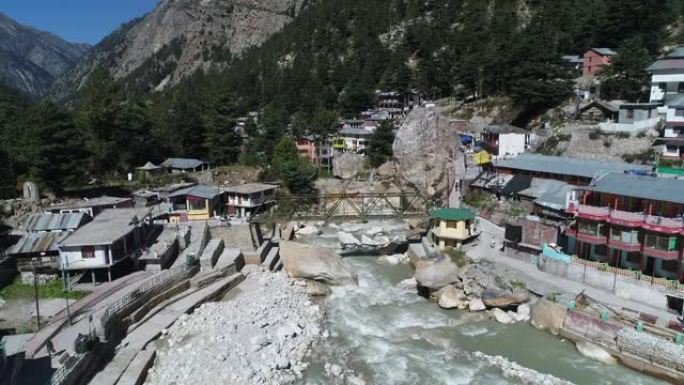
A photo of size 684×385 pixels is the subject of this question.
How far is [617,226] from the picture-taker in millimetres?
21656

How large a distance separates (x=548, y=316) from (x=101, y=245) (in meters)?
22.4

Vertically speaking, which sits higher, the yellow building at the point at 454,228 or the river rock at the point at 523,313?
the yellow building at the point at 454,228

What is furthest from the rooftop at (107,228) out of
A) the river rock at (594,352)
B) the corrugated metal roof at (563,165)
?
the corrugated metal roof at (563,165)

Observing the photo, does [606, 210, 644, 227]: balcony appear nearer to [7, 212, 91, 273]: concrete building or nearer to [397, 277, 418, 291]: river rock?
[397, 277, 418, 291]: river rock

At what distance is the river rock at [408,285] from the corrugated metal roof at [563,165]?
45.1ft

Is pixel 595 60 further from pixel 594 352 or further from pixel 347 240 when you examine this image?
pixel 594 352

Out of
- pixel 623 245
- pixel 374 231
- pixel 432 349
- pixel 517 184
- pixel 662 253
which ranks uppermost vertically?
pixel 517 184

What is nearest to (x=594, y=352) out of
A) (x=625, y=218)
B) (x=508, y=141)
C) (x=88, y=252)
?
(x=625, y=218)

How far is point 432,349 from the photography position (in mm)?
19391

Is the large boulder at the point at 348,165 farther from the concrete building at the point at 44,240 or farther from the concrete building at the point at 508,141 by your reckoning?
the concrete building at the point at 44,240

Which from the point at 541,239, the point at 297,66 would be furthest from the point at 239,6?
the point at 541,239

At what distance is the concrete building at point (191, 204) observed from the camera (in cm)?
3397

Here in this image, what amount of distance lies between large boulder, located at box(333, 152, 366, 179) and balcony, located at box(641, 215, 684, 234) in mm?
30288

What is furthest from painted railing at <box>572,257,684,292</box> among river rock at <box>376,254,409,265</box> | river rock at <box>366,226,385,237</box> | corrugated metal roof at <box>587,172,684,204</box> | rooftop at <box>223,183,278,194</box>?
rooftop at <box>223,183,278,194</box>
